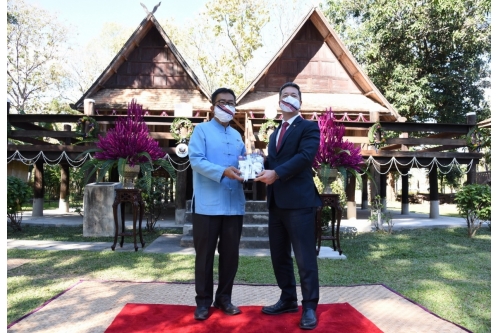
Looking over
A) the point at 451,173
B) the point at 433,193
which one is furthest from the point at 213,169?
the point at 451,173

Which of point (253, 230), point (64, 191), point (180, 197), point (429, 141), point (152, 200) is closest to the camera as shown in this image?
point (253, 230)

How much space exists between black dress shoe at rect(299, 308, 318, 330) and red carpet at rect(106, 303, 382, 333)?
0.05 meters

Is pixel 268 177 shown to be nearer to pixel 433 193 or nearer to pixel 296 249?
pixel 296 249

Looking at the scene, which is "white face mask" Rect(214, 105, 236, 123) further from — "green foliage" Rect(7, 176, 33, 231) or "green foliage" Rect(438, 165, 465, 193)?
"green foliage" Rect(438, 165, 465, 193)

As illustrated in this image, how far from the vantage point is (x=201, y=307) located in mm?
3561

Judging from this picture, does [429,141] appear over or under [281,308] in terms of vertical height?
over

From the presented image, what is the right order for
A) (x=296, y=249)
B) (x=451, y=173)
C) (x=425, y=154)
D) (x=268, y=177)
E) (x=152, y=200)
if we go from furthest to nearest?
(x=451, y=173)
(x=425, y=154)
(x=152, y=200)
(x=296, y=249)
(x=268, y=177)

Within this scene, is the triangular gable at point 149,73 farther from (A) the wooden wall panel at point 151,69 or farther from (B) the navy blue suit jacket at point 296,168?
(B) the navy blue suit jacket at point 296,168

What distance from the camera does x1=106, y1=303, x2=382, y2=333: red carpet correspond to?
3.23 m

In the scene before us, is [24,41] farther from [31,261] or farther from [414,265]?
[414,265]

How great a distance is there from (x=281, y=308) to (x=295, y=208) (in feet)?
3.08

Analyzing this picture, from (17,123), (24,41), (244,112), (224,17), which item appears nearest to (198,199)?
(244,112)

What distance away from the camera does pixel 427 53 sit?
1783cm

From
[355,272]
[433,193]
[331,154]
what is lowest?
[355,272]
